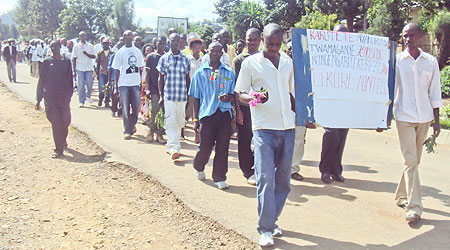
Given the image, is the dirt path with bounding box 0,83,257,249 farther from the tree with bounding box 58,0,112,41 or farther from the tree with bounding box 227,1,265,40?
the tree with bounding box 58,0,112,41

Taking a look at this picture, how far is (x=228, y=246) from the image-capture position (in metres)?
4.11

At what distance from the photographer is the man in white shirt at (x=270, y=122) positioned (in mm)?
4020

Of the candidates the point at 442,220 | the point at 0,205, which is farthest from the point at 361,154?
the point at 0,205

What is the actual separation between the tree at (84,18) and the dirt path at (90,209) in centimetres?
4515

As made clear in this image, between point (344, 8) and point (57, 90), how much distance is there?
2244 cm

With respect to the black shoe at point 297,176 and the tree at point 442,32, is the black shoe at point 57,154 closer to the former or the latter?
the black shoe at point 297,176

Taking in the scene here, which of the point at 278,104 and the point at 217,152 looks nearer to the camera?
the point at 278,104

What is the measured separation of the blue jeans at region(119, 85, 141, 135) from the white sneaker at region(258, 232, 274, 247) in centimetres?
508

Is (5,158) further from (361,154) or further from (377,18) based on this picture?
(377,18)

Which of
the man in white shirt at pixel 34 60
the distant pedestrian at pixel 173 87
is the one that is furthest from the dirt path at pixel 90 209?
the man in white shirt at pixel 34 60

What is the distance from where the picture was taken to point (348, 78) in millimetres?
4789

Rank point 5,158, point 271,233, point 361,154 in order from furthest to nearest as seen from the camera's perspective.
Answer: point 361,154 < point 5,158 < point 271,233

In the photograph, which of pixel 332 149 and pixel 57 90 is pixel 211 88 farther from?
pixel 57 90

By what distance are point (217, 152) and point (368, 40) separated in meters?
2.25
